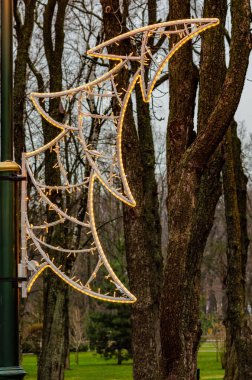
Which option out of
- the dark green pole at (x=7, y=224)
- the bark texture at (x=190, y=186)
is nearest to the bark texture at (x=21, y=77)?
the bark texture at (x=190, y=186)

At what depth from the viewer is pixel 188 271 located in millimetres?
10086

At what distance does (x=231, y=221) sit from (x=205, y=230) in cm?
689

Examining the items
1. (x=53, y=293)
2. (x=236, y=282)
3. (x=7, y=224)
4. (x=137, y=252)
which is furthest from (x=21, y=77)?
(x=7, y=224)

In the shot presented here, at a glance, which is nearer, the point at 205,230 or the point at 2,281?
the point at 2,281

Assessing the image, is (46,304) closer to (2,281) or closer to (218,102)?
(218,102)

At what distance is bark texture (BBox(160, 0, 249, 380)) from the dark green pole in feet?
10.8

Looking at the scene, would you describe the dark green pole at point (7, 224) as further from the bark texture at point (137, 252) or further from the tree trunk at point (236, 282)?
the tree trunk at point (236, 282)

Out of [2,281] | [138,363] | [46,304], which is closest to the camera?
[2,281]

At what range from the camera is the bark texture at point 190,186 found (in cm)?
974

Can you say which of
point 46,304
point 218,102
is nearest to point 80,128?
point 218,102

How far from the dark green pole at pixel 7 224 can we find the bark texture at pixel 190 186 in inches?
129

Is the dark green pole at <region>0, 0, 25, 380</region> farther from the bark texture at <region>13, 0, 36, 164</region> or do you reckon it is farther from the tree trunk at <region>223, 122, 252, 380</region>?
the bark texture at <region>13, 0, 36, 164</region>

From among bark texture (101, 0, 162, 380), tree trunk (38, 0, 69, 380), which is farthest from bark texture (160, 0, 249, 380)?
tree trunk (38, 0, 69, 380)

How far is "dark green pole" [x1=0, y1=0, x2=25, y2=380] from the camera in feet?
21.5
